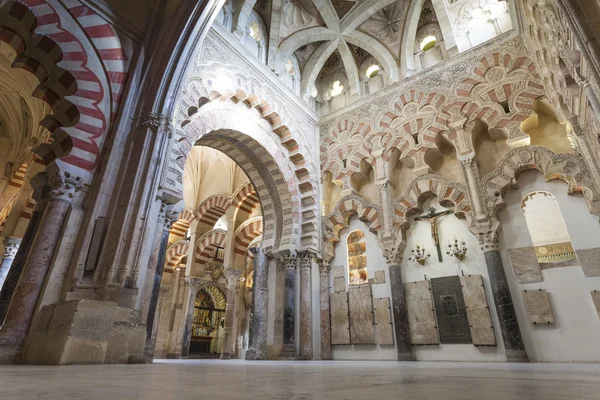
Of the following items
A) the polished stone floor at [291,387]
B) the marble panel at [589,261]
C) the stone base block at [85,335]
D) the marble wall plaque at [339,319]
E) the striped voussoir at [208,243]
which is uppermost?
the striped voussoir at [208,243]

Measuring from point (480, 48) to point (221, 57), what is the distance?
610 centimetres

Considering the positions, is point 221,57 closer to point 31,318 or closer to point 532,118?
point 31,318

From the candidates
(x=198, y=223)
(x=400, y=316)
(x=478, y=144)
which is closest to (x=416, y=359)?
(x=400, y=316)

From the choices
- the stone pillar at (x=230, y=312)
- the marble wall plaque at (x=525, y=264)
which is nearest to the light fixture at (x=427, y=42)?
the marble wall plaque at (x=525, y=264)

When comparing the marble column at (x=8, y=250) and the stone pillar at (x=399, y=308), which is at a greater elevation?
the marble column at (x=8, y=250)

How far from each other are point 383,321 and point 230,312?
592 centimetres

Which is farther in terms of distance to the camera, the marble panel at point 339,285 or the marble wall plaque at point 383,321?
the marble panel at point 339,285

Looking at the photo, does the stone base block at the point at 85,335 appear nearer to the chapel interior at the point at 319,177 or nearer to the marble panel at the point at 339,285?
the chapel interior at the point at 319,177

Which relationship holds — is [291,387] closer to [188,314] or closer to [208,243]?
[208,243]

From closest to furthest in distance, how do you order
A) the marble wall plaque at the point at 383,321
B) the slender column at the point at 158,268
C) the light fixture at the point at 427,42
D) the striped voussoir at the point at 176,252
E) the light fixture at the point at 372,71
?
1. the slender column at the point at 158,268
2. the marble wall plaque at the point at 383,321
3. the light fixture at the point at 427,42
4. the light fixture at the point at 372,71
5. the striped voussoir at the point at 176,252

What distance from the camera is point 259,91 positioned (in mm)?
7918

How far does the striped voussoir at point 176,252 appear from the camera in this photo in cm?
1271

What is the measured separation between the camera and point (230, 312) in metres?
11.1

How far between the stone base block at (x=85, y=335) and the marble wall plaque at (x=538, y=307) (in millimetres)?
6210
